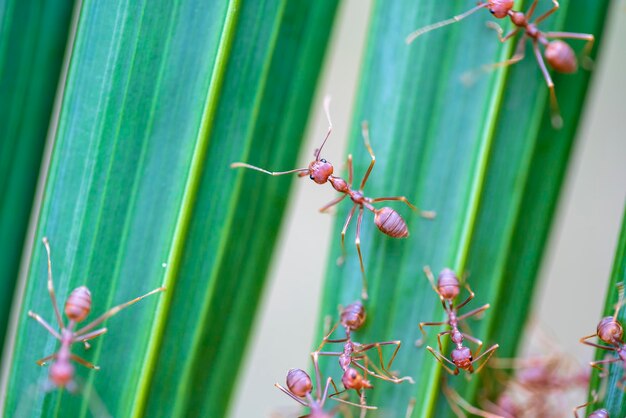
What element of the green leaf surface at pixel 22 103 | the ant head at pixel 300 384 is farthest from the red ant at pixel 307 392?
the green leaf surface at pixel 22 103

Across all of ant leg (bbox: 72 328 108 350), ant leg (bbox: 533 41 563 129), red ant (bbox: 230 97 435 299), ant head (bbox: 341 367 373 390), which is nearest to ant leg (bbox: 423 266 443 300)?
red ant (bbox: 230 97 435 299)

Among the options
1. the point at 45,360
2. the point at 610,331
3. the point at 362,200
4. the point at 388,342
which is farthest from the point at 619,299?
the point at 45,360

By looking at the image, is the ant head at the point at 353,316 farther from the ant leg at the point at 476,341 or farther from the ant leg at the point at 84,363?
the ant leg at the point at 84,363

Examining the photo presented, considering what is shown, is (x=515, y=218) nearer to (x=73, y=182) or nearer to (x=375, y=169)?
(x=375, y=169)

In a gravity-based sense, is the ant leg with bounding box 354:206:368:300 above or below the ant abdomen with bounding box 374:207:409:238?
below

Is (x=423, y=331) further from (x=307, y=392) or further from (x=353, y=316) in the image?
(x=307, y=392)

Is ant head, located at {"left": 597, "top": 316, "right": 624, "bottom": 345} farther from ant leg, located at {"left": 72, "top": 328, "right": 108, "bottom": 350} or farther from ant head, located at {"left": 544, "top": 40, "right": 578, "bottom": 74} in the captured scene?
ant leg, located at {"left": 72, "top": 328, "right": 108, "bottom": 350}
